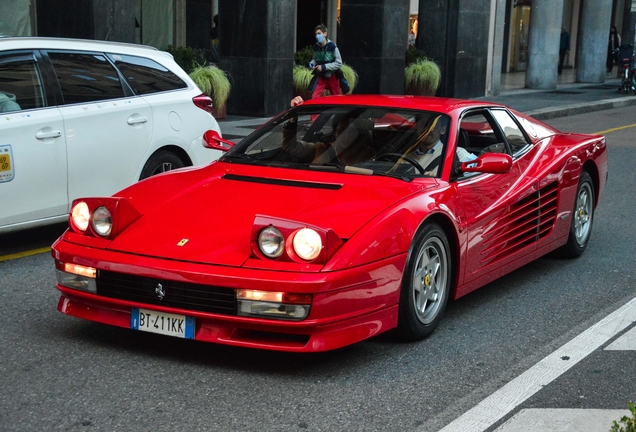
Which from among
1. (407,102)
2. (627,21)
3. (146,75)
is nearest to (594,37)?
(627,21)

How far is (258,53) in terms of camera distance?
60.7ft

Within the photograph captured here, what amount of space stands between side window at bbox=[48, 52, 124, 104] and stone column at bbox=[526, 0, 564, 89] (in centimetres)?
2337

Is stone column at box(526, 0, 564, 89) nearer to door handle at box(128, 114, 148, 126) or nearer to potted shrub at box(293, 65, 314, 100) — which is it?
potted shrub at box(293, 65, 314, 100)

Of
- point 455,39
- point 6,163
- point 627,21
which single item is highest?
point 627,21

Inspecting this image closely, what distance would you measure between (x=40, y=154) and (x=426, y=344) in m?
3.37

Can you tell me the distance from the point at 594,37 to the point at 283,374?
1209 inches

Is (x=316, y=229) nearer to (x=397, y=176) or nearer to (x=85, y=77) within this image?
(x=397, y=176)

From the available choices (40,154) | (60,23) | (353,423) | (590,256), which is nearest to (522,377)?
(353,423)

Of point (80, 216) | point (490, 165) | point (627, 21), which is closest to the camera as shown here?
point (80, 216)

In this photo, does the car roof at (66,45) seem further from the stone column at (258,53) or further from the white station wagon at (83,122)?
the stone column at (258,53)

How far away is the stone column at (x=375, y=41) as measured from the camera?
71.4 ft

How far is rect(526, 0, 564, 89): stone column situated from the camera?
1158 inches

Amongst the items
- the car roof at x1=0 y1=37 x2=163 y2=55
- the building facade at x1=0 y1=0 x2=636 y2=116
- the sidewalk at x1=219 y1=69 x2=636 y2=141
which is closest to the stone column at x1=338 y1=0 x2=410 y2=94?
the building facade at x1=0 y1=0 x2=636 y2=116

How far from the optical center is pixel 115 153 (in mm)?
7785
